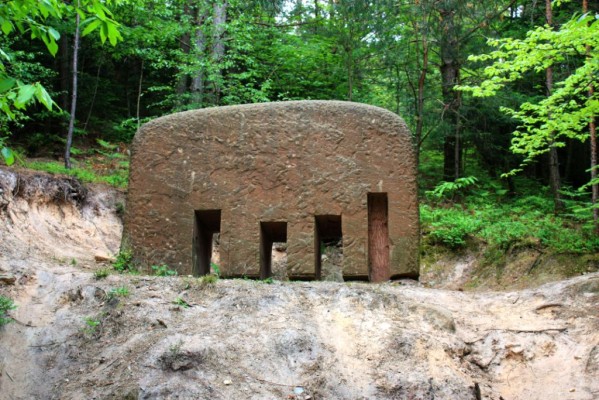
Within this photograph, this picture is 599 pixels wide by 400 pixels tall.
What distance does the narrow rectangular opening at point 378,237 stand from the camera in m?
7.43

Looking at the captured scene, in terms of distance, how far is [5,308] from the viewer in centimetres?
612

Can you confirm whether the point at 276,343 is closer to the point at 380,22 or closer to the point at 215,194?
the point at 215,194

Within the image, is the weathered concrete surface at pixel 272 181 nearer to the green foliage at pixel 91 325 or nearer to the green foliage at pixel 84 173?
the green foliage at pixel 91 325

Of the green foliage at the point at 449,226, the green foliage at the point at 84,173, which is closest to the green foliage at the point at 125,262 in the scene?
the green foliage at the point at 84,173

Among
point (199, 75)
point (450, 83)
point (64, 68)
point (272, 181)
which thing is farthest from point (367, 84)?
point (272, 181)

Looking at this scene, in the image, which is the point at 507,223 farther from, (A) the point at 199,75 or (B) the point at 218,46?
(B) the point at 218,46

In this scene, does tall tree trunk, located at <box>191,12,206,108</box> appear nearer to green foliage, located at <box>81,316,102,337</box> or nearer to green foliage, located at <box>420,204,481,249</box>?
green foliage, located at <box>420,204,481,249</box>

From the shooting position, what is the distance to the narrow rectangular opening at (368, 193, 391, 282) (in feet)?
24.4

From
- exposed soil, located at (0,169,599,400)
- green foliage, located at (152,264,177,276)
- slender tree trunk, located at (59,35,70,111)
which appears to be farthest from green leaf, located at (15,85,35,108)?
slender tree trunk, located at (59,35,70,111)

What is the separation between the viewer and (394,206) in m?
7.37

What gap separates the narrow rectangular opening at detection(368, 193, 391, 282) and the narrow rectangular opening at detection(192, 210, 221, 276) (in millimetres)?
2102

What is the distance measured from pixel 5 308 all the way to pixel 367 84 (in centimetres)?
1231

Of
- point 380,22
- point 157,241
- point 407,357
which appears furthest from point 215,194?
point 380,22

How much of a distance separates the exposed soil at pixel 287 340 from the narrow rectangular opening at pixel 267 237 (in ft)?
2.99
